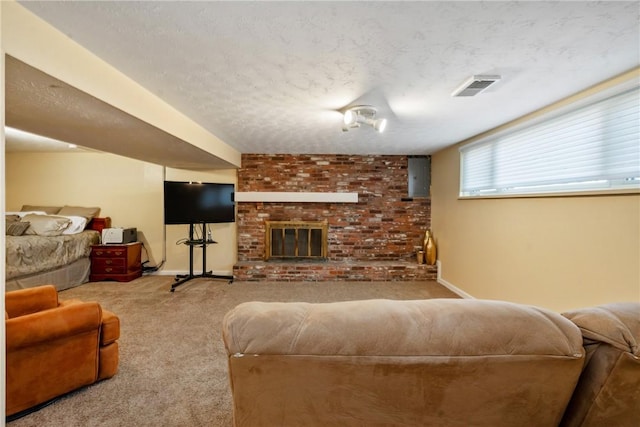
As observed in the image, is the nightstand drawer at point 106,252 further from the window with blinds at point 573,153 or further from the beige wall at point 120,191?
the window with blinds at point 573,153

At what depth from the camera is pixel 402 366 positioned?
692 millimetres

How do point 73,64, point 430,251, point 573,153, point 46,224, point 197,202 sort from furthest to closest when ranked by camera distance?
point 430,251 < point 197,202 < point 46,224 < point 573,153 < point 73,64

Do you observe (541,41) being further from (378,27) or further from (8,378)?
(8,378)

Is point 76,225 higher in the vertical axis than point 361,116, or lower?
lower

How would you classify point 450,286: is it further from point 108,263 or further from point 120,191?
point 120,191

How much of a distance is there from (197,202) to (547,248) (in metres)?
4.25

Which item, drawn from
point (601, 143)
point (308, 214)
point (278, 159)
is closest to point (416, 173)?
point (308, 214)

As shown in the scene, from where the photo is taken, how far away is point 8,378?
151 cm

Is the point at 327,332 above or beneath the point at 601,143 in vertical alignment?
beneath

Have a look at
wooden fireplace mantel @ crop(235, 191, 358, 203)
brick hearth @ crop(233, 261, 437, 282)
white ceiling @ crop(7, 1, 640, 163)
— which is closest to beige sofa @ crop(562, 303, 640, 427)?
white ceiling @ crop(7, 1, 640, 163)

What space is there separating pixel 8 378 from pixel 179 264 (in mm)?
3401

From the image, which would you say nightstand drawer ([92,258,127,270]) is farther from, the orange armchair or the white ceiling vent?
the white ceiling vent

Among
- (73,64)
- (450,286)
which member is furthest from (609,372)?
(450,286)

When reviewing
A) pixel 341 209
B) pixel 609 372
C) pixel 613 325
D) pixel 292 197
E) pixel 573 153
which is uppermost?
pixel 573 153
